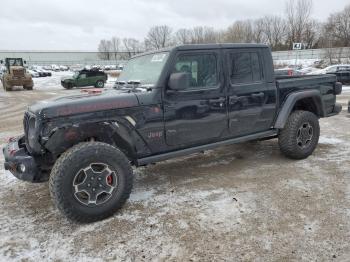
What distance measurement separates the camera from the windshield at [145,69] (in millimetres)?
4195

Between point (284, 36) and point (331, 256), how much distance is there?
79560 mm

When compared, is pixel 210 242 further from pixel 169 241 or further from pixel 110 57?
pixel 110 57

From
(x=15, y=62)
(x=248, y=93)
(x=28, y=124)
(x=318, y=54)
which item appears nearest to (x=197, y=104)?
(x=248, y=93)

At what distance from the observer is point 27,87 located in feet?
86.5

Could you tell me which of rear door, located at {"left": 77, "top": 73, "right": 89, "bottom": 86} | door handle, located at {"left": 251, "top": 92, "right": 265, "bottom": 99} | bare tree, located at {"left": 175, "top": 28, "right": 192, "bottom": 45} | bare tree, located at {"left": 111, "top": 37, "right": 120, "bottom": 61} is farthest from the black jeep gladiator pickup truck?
bare tree, located at {"left": 111, "top": 37, "right": 120, "bottom": 61}

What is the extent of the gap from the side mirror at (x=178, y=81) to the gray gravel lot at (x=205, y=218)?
4.47 feet

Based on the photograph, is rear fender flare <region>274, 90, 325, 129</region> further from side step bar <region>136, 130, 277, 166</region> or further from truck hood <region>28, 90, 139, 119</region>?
truck hood <region>28, 90, 139, 119</region>

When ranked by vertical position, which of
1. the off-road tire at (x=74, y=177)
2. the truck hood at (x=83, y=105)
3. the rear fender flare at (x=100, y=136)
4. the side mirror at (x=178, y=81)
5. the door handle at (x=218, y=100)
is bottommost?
the off-road tire at (x=74, y=177)

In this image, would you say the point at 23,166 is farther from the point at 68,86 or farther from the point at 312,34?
the point at 312,34

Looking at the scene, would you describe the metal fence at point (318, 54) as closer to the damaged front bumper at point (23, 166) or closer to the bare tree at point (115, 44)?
the damaged front bumper at point (23, 166)

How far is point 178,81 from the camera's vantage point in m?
3.88

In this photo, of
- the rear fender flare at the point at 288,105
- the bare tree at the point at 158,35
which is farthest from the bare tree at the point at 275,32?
the rear fender flare at the point at 288,105

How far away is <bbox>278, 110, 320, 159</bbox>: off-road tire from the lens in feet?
17.3

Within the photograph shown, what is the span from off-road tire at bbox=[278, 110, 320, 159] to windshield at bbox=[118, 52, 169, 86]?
235cm
